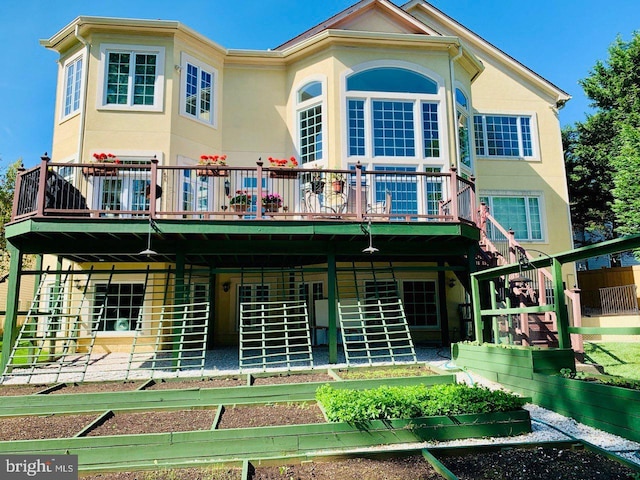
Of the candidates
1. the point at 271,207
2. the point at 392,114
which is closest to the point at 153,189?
the point at 271,207

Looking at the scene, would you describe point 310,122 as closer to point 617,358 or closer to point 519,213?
point 519,213

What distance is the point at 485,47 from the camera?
1648cm

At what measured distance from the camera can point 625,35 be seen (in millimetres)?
19859

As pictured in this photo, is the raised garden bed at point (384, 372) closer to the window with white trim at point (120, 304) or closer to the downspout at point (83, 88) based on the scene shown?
the window with white trim at point (120, 304)

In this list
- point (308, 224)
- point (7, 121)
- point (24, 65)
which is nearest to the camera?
point (308, 224)

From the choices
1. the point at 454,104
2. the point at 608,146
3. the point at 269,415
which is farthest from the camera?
the point at 608,146

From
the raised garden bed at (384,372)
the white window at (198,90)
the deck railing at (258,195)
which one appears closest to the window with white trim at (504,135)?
the deck railing at (258,195)

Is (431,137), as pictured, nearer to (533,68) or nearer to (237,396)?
(533,68)

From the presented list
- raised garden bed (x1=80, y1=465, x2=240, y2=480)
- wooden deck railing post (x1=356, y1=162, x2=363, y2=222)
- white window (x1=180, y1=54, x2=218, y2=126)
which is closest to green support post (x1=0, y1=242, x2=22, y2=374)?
white window (x1=180, y1=54, x2=218, y2=126)

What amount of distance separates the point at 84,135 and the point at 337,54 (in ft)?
24.2

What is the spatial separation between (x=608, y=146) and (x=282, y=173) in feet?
61.1

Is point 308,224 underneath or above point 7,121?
underneath

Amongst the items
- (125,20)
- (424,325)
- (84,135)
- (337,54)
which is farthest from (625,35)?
(84,135)

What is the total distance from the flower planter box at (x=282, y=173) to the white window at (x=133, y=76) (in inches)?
187
